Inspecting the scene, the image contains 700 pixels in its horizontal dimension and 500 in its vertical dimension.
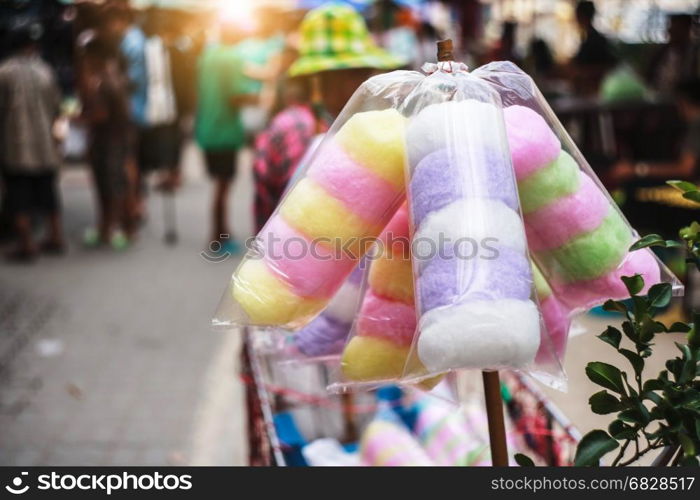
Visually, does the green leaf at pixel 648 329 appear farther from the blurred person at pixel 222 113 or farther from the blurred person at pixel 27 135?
the blurred person at pixel 27 135

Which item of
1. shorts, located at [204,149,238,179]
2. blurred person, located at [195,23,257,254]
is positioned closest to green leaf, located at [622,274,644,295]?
blurred person, located at [195,23,257,254]

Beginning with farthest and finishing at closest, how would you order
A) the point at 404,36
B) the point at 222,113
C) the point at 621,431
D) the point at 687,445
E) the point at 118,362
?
1. the point at 404,36
2. the point at 222,113
3. the point at 118,362
4. the point at 621,431
5. the point at 687,445

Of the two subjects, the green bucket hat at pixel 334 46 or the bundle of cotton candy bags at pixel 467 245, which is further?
the green bucket hat at pixel 334 46

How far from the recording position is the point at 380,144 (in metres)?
1.48

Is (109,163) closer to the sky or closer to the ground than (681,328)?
closer to the ground

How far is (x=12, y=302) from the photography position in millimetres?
6281

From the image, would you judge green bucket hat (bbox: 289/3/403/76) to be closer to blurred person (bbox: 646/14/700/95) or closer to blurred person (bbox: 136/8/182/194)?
blurred person (bbox: 646/14/700/95)

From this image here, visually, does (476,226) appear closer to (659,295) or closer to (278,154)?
(659,295)

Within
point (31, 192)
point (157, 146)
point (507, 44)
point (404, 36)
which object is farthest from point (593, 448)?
point (404, 36)

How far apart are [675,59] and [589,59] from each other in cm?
106

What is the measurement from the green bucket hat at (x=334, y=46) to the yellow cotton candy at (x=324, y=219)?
1.80 meters

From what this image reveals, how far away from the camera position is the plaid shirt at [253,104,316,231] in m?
3.30

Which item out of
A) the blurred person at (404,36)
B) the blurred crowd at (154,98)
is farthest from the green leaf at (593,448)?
the blurred person at (404,36)

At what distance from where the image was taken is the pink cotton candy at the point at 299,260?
1543 millimetres
